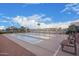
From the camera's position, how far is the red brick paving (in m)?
2.27

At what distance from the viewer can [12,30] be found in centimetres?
227

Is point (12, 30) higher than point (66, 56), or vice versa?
point (12, 30)

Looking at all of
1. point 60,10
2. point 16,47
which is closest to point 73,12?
point 60,10

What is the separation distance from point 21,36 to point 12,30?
12cm

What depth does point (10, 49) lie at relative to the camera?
2283mm

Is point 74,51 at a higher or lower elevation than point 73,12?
lower

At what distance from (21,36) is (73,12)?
0.59 meters

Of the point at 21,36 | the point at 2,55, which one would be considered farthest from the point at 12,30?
the point at 2,55

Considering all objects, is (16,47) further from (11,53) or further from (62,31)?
(62,31)

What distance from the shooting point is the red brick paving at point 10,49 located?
89.4 inches

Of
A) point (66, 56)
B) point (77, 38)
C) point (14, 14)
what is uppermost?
point (14, 14)

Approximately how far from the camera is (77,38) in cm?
228

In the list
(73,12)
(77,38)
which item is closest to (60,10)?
(73,12)

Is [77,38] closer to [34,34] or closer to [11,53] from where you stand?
[34,34]
